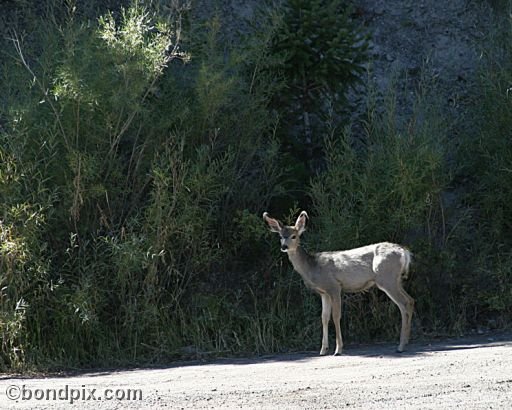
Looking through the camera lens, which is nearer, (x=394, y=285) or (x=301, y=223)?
(x=394, y=285)

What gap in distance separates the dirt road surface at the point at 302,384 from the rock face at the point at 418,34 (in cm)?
792

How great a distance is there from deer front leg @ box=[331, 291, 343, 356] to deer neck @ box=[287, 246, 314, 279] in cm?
45

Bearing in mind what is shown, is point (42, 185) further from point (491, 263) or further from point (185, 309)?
point (491, 263)

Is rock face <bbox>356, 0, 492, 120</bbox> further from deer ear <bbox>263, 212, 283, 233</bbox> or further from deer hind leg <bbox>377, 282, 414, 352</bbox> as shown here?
deer hind leg <bbox>377, 282, 414, 352</bbox>

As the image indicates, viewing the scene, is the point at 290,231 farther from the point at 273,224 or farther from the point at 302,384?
the point at 302,384

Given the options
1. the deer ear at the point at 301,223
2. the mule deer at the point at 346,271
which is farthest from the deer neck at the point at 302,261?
the deer ear at the point at 301,223

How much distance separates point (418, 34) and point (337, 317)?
10.1 m

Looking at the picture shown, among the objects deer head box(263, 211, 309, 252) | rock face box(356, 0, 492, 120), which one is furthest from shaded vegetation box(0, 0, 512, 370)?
rock face box(356, 0, 492, 120)

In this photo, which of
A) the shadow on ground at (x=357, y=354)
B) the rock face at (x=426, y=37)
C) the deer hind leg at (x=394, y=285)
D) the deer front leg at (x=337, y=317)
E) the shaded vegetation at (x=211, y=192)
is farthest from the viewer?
the rock face at (x=426, y=37)

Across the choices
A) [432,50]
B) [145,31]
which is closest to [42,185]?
[145,31]

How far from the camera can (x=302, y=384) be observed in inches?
380

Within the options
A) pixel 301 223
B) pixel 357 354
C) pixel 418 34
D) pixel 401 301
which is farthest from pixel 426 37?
pixel 357 354

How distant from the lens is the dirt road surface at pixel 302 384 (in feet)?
29.0

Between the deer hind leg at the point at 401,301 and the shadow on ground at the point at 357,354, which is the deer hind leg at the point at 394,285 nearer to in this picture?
the deer hind leg at the point at 401,301
